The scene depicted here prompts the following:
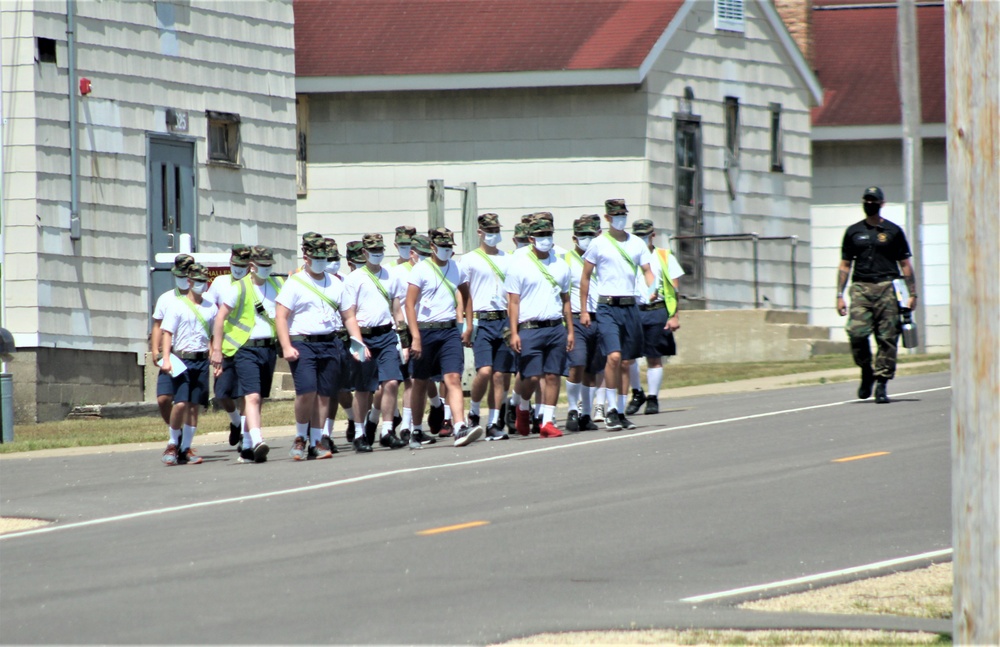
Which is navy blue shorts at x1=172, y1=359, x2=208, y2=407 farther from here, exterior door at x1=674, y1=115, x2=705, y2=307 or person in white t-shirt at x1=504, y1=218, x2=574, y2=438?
exterior door at x1=674, y1=115, x2=705, y2=307

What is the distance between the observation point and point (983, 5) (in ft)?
23.4

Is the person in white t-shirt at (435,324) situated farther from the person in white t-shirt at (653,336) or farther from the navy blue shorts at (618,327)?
the person in white t-shirt at (653,336)

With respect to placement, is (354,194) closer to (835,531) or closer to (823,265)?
(823,265)

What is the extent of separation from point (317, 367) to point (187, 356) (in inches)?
53.1

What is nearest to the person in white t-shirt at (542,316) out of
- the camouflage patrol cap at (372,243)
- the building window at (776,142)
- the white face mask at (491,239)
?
the white face mask at (491,239)

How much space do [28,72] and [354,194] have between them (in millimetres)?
8178

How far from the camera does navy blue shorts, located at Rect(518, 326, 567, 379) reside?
1645cm

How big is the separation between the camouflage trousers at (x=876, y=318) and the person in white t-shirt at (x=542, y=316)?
2.91m

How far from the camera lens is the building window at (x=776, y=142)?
104 feet

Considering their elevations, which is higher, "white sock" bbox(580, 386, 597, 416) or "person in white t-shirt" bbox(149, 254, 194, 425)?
"person in white t-shirt" bbox(149, 254, 194, 425)

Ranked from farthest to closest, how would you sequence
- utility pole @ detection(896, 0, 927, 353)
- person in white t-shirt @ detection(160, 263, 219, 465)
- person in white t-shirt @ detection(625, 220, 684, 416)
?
utility pole @ detection(896, 0, 927, 353), person in white t-shirt @ detection(625, 220, 684, 416), person in white t-shirt @ detection(160, 263, 219, 465)

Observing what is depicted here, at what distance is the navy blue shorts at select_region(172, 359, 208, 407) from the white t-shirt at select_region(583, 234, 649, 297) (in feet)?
12.6

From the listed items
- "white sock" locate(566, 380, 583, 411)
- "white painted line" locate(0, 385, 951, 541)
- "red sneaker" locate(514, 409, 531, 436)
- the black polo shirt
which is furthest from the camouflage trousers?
"red sneaker" locate(514, 409, 531, 436)

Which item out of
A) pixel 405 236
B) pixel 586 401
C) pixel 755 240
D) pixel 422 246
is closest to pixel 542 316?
pixel 586 401
